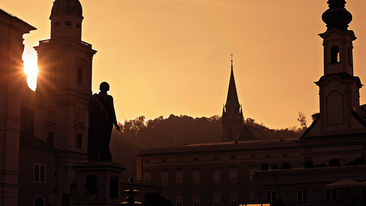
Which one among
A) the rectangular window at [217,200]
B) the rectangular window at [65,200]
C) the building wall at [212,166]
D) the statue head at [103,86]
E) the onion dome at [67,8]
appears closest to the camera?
the statue head at [103,86]

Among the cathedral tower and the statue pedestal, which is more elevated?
the cathedral tower

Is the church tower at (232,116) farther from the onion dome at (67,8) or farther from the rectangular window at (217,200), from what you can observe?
the onion dome at (67,8)

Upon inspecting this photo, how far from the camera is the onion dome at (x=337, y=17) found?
58469 millimetres

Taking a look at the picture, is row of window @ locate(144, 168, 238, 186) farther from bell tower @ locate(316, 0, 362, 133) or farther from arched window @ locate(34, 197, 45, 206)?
bell tower @ locate(316, 0, 362, 133)

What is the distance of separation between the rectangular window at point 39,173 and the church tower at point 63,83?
5.09m

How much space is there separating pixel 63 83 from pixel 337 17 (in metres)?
28.5

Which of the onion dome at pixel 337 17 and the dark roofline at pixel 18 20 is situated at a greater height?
the onion dome at pixel 337 17

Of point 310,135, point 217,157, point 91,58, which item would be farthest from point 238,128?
point 310,135

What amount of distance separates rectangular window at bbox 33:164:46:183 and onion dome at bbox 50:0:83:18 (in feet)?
56.6

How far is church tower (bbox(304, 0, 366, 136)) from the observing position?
186 ft

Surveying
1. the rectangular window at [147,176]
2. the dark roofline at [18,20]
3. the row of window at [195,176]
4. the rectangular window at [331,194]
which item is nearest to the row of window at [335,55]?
the rectangular window at [331,194]

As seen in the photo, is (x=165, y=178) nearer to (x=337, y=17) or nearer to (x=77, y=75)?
(x=77, y=75)

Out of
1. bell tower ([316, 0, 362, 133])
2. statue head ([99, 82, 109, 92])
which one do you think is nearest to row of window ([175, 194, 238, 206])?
bell tower ([316, 0, 362, 133])

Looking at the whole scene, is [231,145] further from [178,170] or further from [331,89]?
[331,89]
